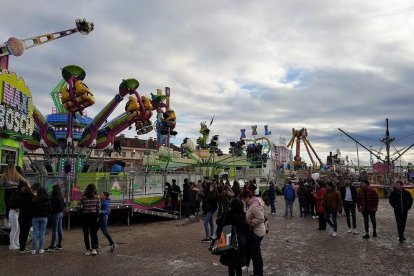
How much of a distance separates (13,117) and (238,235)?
1070cm

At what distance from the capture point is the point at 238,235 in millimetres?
6465

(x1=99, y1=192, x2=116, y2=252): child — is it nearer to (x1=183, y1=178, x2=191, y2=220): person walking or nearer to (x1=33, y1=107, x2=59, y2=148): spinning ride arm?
(x1=183, y1=178, x2=191, y2=220): person walking

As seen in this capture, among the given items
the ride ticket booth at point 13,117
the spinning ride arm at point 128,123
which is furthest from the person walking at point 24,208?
the spinning ride arm at point 128,123

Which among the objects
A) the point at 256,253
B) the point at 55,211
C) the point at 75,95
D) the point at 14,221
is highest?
the point at 75,95

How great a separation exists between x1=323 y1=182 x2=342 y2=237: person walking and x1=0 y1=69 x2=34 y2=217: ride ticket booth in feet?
34.5

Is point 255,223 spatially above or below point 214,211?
above

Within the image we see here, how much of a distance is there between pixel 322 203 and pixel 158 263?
6.64 metres

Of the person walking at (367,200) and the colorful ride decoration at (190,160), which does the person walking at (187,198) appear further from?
the colorful ride decoration at (190,160)

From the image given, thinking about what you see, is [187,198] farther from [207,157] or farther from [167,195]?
[207,157]

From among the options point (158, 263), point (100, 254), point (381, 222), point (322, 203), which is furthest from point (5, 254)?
point (381, 222)

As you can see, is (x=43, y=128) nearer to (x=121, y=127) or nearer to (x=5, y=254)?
(x=121, y=127)

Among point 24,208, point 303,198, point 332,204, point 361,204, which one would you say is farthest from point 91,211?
point 303,198

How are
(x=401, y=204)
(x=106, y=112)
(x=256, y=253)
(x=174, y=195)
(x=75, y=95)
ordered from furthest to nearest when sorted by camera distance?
(x=106, y=112)
(x=75, y=95)
(x=174, y=195)
(x=401, y=204)
(x=256, y=253)

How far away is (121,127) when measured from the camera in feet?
91.8
